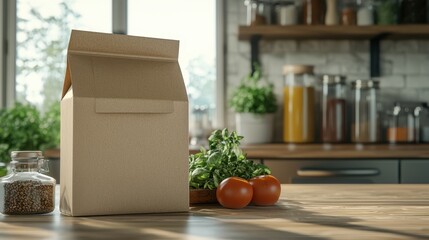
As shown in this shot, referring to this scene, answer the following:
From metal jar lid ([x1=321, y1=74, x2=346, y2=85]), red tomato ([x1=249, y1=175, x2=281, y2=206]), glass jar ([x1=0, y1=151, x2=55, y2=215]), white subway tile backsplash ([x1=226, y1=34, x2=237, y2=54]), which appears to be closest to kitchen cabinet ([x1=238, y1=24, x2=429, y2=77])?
white subway tile backsplash ([x1=226, y1=34, x2=237, y2=54])

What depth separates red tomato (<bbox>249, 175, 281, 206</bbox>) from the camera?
1343 mm

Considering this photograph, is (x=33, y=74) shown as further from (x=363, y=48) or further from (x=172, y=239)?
(x=172, y=239)

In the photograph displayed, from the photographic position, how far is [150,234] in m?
0.97

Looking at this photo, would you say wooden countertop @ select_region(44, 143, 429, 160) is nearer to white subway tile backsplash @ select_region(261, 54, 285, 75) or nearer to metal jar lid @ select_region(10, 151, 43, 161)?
white subway tile backsplash @ select_region(261, 54, 285, 75)

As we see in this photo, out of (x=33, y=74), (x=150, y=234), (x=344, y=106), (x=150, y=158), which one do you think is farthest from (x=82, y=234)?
(x=33, y=74)

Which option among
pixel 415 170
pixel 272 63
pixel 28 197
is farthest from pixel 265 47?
pixel 28 197

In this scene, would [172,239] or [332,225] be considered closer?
[172,239]

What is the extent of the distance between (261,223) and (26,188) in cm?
45

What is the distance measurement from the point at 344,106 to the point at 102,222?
2.65 metres

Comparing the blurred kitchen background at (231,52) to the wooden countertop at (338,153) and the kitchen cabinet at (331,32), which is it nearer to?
the kitchen cabinet at (331,32)

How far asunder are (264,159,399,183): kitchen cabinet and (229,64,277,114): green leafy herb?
20.8 inches

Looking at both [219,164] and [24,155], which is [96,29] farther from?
[24,155]

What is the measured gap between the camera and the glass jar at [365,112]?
11.6 ft

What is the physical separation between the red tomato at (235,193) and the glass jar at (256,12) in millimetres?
2388
